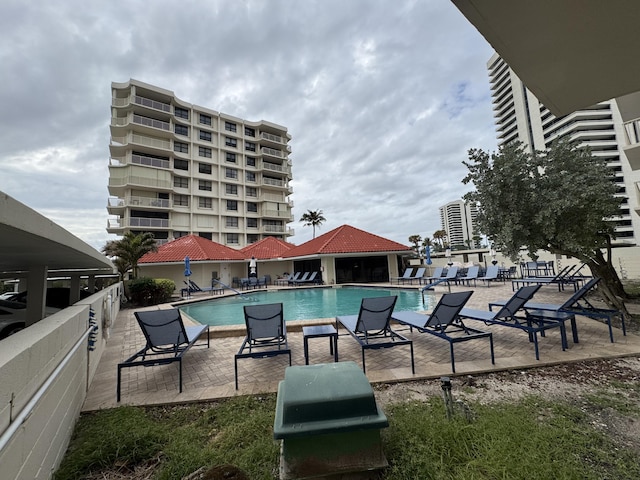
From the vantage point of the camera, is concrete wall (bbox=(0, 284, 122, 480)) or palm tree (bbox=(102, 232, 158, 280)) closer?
concrete wall (bbox=(0, 284, 122, 480))

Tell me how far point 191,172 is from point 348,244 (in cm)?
2411

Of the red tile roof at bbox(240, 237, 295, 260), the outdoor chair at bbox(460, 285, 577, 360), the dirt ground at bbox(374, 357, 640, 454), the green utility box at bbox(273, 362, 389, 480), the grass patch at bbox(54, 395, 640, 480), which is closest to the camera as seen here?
the green utility box at bbox(273, 362, 389, 480)

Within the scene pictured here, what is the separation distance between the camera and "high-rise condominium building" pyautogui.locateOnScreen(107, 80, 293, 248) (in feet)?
103

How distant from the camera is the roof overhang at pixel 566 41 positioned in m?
2.02

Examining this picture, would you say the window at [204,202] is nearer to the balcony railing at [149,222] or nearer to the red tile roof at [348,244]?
the balcony railing at [149,222]

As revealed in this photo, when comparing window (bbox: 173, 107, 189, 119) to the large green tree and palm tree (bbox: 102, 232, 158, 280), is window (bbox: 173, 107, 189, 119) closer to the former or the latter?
palm tree (bbox: 102, 232, 158, 280)

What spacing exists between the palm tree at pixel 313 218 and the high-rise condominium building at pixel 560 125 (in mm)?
44839

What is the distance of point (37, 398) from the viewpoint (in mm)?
1677

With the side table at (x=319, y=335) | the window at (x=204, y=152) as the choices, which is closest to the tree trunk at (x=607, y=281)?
the side table at (x=319, y=335)

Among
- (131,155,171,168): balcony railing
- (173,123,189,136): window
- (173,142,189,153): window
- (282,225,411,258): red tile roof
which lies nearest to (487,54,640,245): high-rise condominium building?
(282,225,411,258): red tile roof

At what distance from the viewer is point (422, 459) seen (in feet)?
6.97

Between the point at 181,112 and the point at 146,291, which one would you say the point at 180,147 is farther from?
the point at 146,291

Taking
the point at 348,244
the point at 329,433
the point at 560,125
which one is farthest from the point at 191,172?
the point at 560,125

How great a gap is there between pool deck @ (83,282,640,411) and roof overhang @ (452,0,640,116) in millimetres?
3735
